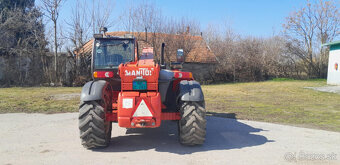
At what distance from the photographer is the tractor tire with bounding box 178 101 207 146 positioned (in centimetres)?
511

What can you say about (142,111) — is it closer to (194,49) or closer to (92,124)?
A: (92,124)

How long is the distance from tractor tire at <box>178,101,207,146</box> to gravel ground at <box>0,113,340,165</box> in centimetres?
25

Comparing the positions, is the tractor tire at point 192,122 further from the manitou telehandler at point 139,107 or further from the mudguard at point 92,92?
the mudguard at point 92,92

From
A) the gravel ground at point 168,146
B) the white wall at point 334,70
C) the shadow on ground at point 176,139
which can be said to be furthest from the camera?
the white wall at point 334,70

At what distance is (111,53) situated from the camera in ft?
22.4

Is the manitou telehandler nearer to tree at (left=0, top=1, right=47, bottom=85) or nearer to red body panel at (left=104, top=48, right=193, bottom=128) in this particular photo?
red body panel at (left=104, top=48, right=193, bottom=128)

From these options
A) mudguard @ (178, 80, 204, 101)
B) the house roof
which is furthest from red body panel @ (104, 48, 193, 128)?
the house roof

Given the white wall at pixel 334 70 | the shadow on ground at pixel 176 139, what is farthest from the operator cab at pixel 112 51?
the white wall at pixel 334 70

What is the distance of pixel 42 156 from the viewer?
4.77 meters

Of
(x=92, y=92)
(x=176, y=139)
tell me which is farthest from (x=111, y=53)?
(x=176, y=139)

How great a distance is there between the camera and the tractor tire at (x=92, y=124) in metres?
4.91

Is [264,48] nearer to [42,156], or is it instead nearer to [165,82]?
[165,82]

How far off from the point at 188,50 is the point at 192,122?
737 inches

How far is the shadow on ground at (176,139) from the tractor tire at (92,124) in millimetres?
306
